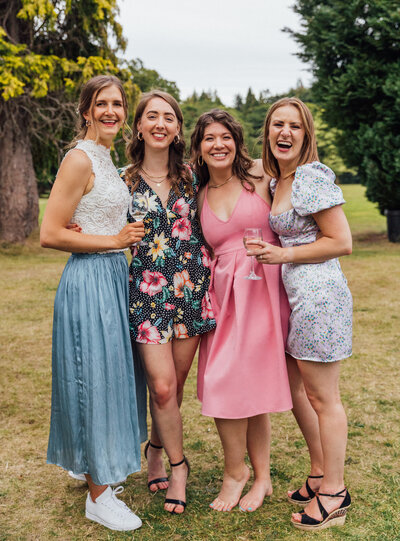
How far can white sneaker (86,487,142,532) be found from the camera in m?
3.14

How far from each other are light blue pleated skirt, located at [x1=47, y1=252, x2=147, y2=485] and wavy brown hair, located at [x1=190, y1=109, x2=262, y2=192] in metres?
0.85

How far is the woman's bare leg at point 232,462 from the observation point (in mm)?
3279

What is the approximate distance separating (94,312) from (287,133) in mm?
1391

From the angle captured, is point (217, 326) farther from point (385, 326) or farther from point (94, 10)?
point (94, 10)

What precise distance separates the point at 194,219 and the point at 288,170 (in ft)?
2.02

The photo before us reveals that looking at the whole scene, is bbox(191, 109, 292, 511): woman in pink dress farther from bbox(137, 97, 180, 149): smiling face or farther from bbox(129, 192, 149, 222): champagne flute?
bbox(129, 192, 149, 222): champagne flute

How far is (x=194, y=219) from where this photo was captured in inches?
133

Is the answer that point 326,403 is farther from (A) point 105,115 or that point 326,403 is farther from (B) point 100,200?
(A) point 105,115

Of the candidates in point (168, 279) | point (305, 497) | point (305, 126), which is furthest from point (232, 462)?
point (305, 126)

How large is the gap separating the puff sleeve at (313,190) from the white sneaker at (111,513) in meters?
1.90

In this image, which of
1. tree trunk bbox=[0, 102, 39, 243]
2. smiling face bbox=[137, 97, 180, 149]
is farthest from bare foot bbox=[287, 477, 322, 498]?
tree trunk bbox=[0, 102, 39, 243]

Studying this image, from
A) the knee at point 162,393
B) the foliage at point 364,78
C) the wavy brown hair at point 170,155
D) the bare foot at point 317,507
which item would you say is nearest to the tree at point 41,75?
the foliage at point 364,78

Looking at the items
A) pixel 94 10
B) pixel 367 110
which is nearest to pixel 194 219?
pixel 367 110

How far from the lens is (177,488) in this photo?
11.1 feet
